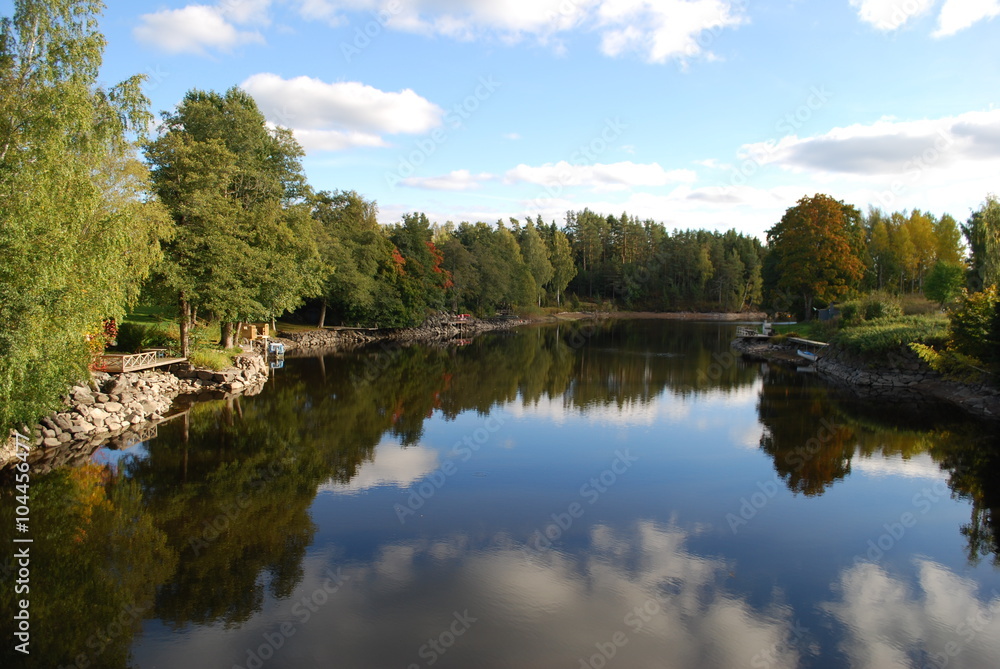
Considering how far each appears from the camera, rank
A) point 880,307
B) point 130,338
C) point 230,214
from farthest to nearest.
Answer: point 880,307 < point 230,214 < point 130,338

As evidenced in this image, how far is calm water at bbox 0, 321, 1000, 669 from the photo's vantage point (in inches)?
375

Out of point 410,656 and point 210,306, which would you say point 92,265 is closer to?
point 410,656

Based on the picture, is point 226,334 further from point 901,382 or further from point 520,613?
point 901,382

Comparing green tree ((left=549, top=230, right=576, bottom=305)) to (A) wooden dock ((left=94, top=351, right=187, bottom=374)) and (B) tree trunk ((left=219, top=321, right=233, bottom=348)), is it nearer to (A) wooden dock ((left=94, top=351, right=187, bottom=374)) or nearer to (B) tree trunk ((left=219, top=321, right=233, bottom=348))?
(B) tree trunk ((left=219, top=321, right=233, bottom=348))

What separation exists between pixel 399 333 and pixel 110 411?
41.5m

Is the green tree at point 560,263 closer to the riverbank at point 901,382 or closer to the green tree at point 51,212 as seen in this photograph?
the riverbank at point 901,382

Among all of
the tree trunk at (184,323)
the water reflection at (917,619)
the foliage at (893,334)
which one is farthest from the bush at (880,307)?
the tree trunk at (184,323)

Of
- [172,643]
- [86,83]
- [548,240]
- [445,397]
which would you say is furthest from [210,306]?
[548,240]

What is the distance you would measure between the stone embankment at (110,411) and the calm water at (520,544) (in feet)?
3.57

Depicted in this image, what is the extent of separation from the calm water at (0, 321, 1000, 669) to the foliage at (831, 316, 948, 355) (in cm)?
886

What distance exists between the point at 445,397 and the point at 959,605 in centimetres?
2153

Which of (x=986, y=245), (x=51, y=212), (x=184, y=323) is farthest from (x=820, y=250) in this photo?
(x=51, y=212)

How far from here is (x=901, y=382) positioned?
1265 inches

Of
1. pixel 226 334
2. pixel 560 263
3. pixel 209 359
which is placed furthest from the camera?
pixel 560 263
